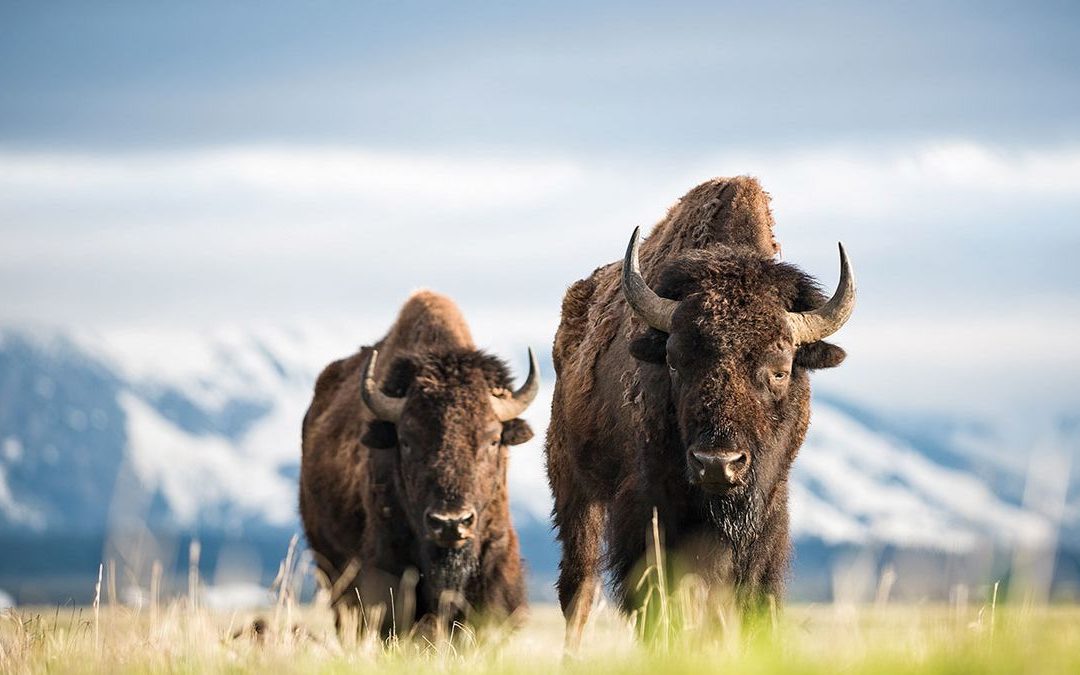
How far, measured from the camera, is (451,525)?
11766 millimetres

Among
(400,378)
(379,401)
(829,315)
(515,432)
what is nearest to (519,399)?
(515,432)

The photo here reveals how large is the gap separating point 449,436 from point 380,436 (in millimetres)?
958

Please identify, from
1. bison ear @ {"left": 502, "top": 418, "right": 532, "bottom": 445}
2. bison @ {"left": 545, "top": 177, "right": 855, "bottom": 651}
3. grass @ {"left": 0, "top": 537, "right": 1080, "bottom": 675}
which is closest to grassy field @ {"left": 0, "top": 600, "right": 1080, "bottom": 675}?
grass @ {"left": 0, "top": 537, "right": 1080, "bottom": 675}

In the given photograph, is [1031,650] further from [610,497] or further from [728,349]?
[610,497]

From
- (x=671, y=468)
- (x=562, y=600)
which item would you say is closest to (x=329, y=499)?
(x=562, y=600)

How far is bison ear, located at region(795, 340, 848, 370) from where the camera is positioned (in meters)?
9.22

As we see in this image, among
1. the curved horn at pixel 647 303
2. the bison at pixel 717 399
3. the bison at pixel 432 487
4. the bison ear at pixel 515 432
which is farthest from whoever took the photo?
the bison ear at pixel 515 432

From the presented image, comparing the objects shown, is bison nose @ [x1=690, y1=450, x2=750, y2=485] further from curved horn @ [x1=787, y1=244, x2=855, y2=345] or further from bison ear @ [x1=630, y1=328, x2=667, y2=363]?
curved horn @ [x1=787, y1=244, x2=855, y2=345]

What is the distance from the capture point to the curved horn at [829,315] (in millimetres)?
9156

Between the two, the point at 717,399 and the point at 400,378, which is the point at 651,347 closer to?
the point at 717,399

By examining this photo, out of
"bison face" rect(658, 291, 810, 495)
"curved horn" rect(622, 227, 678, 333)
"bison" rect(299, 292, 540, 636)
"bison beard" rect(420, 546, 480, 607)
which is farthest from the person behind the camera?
"bison beard" rect(420, 546, 480, 607)

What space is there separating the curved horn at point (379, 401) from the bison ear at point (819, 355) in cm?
452

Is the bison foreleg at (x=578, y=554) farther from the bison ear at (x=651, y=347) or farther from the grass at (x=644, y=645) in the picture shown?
the grass at (x=644, y=645)

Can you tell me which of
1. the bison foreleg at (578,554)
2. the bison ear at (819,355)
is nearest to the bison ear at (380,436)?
the bison foreleg at (578,554)
